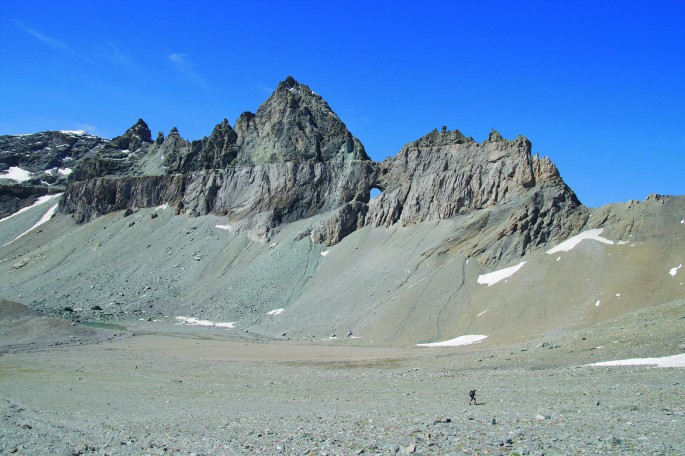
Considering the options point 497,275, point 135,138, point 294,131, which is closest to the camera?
point 497,275

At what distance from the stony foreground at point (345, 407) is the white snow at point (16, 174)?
163376 millimetres

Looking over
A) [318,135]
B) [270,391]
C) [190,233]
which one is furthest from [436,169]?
[270,391]

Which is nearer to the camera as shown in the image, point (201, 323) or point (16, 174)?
point (201, 323)

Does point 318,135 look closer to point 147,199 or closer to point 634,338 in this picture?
point 147,199

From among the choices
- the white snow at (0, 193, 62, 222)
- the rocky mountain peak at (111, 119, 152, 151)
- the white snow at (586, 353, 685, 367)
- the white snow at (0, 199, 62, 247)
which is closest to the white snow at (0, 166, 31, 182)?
the white snow at (0, 193, 62, 222)

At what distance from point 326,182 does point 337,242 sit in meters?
17.4

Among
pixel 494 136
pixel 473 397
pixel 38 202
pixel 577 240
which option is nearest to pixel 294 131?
pixel 494 136

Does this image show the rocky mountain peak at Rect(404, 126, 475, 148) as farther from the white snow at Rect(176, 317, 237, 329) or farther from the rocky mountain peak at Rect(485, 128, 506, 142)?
the white snow at Rect(176, 317, 237, 329)

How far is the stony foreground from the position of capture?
15.3 meters

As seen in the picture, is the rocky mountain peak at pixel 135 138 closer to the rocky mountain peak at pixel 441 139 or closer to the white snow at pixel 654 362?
the rocky mountain peak at pixel 441 139

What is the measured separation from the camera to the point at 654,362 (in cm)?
2758

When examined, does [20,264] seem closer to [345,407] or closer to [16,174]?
[16,174]

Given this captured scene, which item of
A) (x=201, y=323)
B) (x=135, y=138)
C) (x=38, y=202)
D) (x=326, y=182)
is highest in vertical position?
(x=135, y=138)

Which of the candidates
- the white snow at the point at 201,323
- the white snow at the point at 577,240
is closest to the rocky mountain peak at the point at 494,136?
the white snow at the point at 577,240
